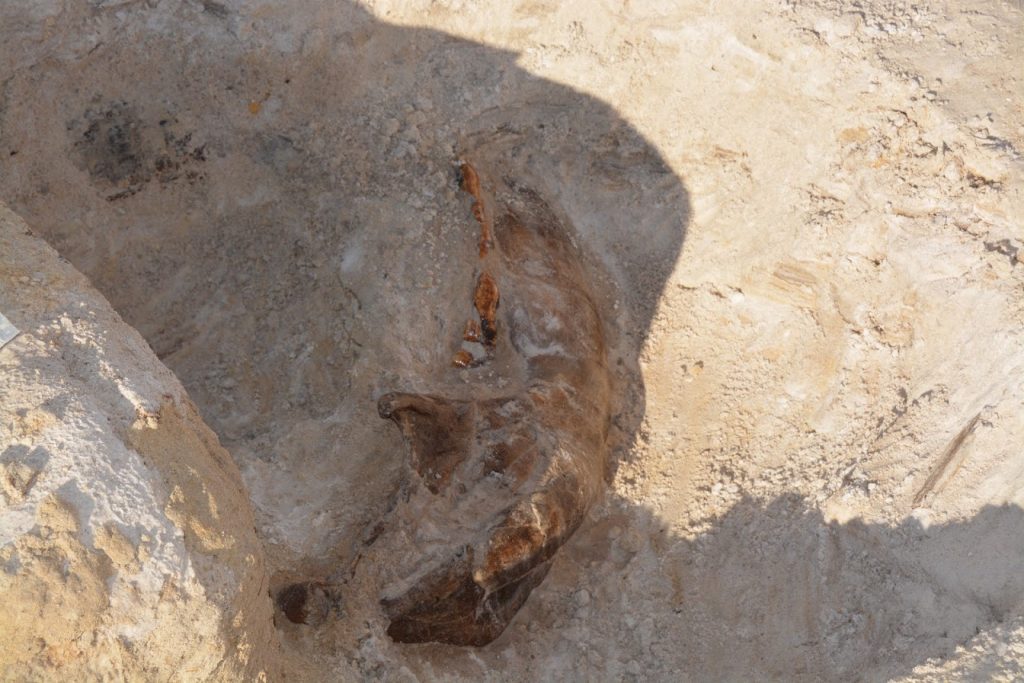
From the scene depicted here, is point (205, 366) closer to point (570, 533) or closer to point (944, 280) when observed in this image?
point (570, 533)

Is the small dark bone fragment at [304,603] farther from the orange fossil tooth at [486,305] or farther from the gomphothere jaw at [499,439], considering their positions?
the orange fossil tooth at [486,305]

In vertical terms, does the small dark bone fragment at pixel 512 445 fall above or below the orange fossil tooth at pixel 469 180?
below

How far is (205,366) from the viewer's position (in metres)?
4.55

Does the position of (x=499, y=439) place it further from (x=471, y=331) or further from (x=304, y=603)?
(x=304, y=603)

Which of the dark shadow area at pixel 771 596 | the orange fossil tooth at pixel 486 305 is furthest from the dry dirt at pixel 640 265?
the orange fossil tooth at pixel 486 305

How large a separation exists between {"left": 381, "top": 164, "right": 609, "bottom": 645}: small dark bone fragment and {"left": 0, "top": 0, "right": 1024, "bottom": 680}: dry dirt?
179mm

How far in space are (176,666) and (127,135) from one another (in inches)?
127

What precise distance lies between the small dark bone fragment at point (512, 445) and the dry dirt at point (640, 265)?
179 millimetres

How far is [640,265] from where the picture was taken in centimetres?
515

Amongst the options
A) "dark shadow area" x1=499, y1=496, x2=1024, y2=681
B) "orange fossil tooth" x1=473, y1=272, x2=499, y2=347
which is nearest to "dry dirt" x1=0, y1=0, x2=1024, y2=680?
"dark shadow area" x1=499, y1=496, x2=1024, y2=681

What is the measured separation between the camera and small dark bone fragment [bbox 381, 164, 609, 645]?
3631mm

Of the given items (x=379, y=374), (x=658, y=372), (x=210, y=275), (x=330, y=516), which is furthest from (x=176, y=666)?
(x=658, y=372)

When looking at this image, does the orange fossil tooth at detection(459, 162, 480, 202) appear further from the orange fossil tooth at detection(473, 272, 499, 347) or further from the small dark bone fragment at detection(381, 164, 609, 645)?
the orange fossil tooth at detection(473, 272, 499, 347)

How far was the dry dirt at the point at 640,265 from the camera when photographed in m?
3.97
